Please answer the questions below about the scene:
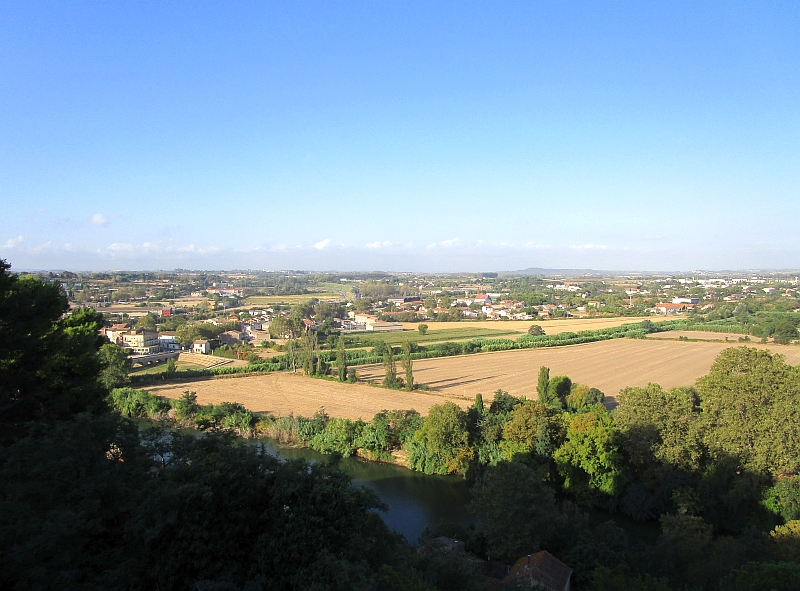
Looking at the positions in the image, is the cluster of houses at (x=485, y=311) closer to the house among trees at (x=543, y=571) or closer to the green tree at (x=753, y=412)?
the green tree at (x=753, y=412)

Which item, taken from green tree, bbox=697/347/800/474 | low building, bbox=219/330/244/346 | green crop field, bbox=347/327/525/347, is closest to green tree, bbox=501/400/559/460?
green tree, bbox=697/347/800/474

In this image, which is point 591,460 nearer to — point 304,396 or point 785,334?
point 304,396

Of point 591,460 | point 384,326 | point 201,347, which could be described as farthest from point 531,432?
point 384,326

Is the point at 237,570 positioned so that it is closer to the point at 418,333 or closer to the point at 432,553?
the point at 432,553

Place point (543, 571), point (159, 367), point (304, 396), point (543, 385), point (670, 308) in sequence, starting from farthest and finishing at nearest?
point (670, 308) < point (159, 367) < point (304, 396) < point (543, 385) < point (543, 571)

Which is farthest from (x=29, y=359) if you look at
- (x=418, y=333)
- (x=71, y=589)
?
(x=418, y=333)

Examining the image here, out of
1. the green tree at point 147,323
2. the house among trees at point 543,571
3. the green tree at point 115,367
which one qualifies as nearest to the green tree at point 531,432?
the house among trees at point 543,571
